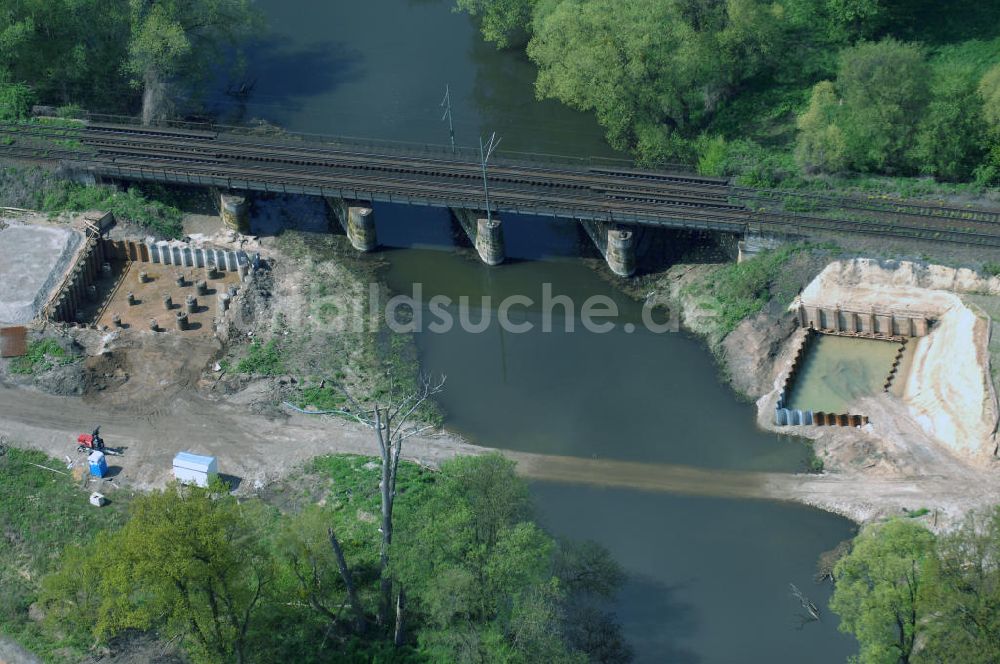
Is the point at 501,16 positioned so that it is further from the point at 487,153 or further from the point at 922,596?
the point at 922,596

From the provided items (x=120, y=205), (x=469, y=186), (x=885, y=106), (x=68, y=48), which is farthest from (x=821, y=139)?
(x=68, y=48)

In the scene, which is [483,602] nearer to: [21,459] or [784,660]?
[784,660]

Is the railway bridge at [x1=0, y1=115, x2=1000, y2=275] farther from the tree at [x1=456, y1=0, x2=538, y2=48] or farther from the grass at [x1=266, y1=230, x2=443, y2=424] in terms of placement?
the tree at [x1=456, y1=0, x2=538, y2=48]

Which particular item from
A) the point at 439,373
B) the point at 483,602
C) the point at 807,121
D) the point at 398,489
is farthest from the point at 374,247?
the point at 483,602

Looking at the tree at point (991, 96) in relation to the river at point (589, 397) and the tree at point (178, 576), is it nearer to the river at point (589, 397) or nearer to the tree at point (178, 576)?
the river at point (589, 397)

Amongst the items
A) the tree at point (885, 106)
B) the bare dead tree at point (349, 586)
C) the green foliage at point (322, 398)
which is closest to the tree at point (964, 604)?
the bare dead tree at point (349, 586)

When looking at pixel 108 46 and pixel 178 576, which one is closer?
pixel 178 576
